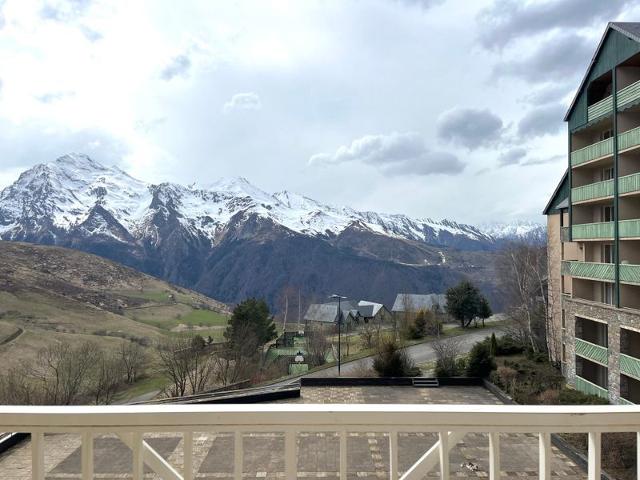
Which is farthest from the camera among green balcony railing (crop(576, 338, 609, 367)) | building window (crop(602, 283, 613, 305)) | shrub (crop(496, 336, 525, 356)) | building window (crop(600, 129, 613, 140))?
shrub (crop(496, 336, 525, 356))

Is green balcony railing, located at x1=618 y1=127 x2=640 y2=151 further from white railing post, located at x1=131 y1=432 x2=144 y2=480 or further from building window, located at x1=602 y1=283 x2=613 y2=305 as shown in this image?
white railing post, located at x1=131 y1=432 x2=144 y2=480

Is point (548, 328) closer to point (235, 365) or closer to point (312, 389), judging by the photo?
point (312, 389)

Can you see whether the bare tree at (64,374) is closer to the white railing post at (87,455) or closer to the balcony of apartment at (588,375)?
the balcony of apartment at (588,375)

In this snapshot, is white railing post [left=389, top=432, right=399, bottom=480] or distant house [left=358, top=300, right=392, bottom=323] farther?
distant house [left=358, top=300, right=392, bottom=323]

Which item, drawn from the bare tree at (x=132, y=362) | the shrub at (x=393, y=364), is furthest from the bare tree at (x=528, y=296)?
the bare tree at (x=132, y=362)

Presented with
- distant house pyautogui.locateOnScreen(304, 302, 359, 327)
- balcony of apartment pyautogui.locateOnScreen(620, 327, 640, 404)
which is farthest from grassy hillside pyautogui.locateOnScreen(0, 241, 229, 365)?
balcony of apartment pyautogui.locateOnScreen(620, 327, 640, 404)

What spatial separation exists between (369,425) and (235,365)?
28.9 metres

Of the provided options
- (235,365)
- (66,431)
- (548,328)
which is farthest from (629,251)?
(235,365)

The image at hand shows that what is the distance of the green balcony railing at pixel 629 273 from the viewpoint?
14254 mm

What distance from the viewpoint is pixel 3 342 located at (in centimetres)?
3972

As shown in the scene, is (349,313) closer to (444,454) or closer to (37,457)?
(444,454)

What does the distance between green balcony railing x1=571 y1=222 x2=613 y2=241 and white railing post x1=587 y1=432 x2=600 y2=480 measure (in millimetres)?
17198

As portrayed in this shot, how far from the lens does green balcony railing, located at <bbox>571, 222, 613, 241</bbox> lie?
52.8ft

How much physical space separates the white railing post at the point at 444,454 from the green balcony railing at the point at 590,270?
17100 mm
